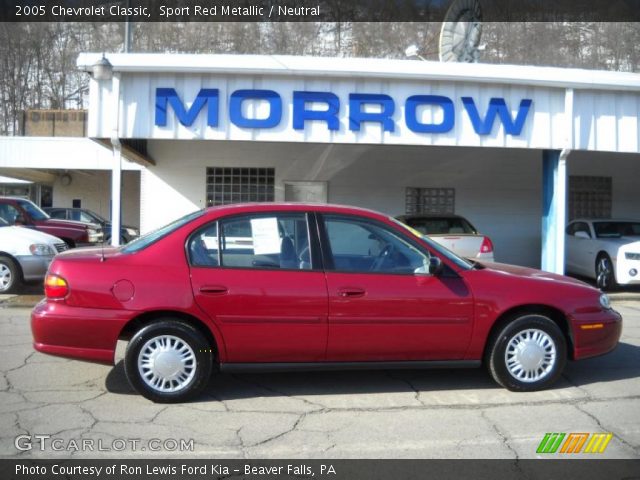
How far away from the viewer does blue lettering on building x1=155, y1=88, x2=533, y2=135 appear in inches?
384

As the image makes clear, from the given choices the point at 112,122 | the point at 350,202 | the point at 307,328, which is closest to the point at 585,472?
the point at 307,328

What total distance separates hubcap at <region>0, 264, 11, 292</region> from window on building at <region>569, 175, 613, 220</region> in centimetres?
1267

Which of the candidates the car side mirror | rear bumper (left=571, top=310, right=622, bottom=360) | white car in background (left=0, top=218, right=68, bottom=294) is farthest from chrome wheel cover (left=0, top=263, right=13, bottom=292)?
rear bumper (left=571, top=310, right=622, bottom=360)

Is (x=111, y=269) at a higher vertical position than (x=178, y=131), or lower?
lower

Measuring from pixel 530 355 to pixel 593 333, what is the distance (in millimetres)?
608

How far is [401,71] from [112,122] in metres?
4.69

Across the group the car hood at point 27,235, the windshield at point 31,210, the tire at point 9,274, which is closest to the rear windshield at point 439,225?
the car hood at point 27,235

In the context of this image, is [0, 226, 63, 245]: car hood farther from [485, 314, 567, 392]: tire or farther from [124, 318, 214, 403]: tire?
[485, 314, 567, 392]: tire

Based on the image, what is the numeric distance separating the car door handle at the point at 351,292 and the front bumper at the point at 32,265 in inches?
284

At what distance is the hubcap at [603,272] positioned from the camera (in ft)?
38.4

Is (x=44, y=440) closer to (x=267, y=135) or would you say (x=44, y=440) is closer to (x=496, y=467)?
(x=496, y=467)

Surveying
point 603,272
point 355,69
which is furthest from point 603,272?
point 355,69

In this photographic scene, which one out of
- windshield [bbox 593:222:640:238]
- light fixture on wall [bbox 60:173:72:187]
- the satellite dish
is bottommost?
windshield [bbox 593:222:640:238]

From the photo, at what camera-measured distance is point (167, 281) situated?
464 centimetres
